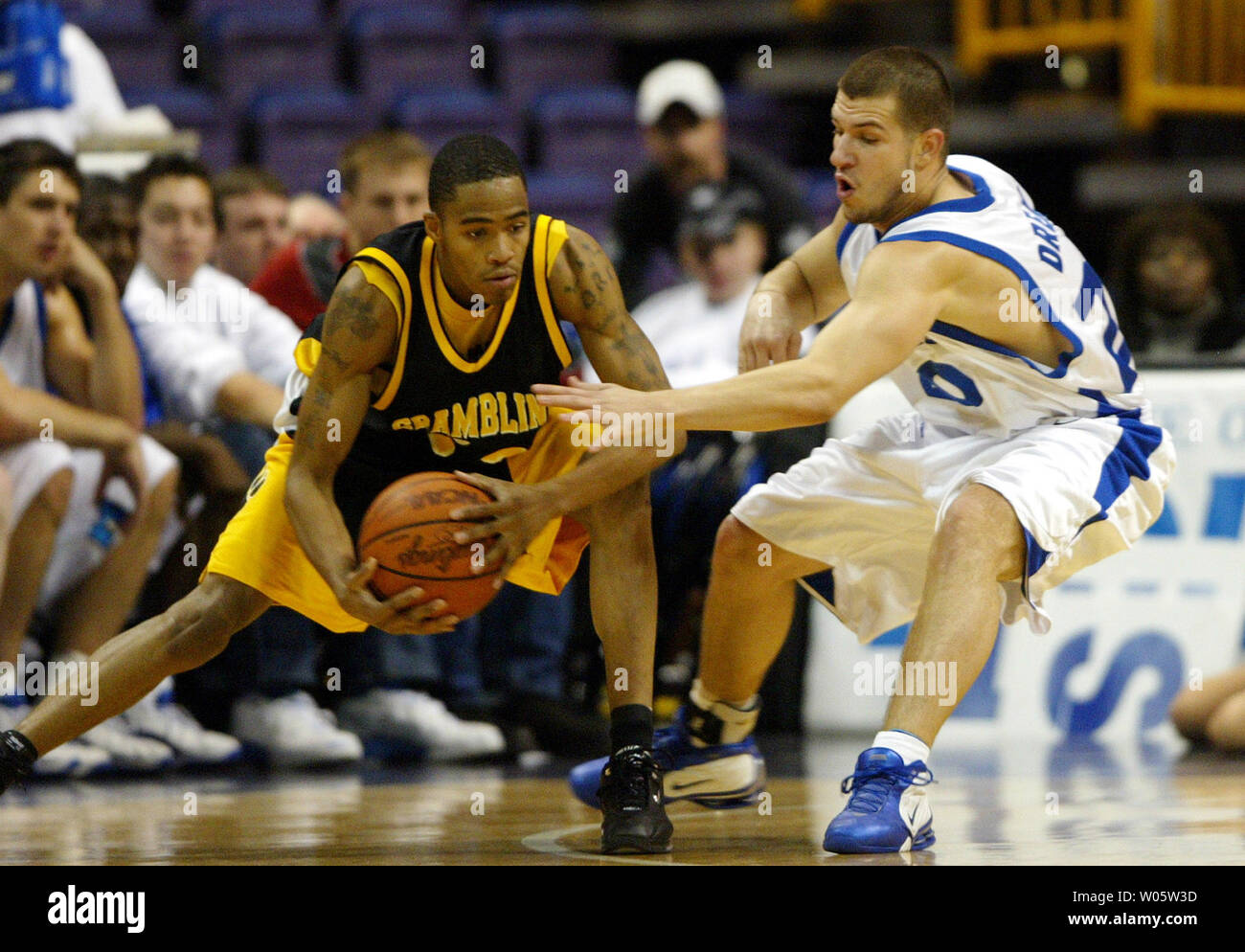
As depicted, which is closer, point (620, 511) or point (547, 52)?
point (620, 511)

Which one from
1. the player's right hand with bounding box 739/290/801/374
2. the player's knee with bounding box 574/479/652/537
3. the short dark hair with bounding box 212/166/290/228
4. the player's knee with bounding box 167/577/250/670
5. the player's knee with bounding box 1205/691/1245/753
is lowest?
the player's knee with bounding box 1205/691/1245/753

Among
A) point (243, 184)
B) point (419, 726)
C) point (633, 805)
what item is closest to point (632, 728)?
point (633, 805)

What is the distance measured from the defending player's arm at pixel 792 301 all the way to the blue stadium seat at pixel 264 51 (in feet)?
19.7

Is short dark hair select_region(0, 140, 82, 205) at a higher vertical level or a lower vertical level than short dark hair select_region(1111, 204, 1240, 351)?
higher

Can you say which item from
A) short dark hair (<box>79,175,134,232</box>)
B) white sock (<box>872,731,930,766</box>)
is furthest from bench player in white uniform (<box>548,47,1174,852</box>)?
short dark hair (<box>79,175,134,232</box>)

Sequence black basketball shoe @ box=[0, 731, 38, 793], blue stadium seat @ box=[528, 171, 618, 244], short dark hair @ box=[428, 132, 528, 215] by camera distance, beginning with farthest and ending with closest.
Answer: blue stadium seat @ box=[528, 171, 618, 244]
black basketball shoe @ box=[0, 731, 38, 793]
short dark hair @ box=[428, 132, 528, 215]

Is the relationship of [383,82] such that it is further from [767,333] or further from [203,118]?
[767,333]

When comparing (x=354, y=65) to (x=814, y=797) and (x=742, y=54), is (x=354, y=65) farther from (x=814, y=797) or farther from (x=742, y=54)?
(x=814, y=797)

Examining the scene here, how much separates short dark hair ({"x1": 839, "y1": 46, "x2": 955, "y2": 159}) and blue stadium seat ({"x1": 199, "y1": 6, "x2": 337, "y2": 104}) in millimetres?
6425

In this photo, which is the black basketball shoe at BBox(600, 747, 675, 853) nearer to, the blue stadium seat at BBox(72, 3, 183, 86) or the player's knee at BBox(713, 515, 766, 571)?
the player's knee at BBox(713, 515, 766, 571)

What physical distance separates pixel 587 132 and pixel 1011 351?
6.19 metres

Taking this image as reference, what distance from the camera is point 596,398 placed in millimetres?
3150

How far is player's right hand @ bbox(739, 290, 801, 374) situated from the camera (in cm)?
388
